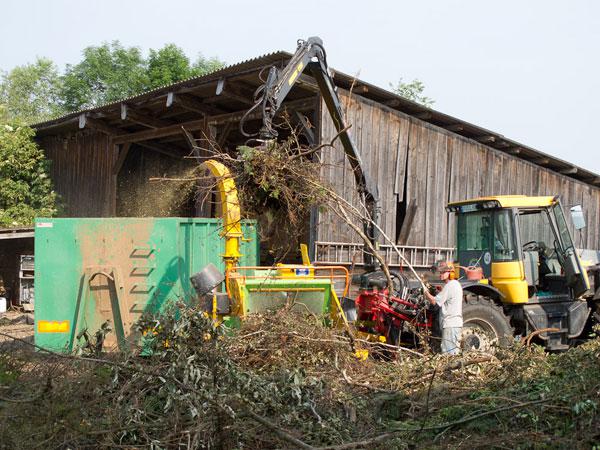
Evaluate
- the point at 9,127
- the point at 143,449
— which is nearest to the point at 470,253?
the point at 143,449

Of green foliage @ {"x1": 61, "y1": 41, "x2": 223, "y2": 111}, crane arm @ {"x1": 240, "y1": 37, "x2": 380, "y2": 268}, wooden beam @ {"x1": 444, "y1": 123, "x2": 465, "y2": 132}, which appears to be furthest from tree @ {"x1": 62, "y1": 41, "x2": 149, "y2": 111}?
crane arm @ {"x1": 240, "y1": 37, "x2": 380, "y2": 268}

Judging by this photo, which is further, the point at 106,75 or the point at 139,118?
the point at 106,75

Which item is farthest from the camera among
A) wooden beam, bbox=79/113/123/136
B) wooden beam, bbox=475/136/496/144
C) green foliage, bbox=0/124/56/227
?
green foliage, bbox=0/124/56/227

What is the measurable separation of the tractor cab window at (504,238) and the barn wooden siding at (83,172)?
12.4 m

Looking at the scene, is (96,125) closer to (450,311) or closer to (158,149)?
(158,149)

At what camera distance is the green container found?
8.33m

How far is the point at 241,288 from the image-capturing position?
7.32 metres

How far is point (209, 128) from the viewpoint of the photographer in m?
15.8

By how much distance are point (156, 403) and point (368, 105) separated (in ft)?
34.1

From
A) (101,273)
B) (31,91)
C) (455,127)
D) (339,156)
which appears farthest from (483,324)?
(31,91)

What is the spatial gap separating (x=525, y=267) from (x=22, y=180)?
15.9 metres

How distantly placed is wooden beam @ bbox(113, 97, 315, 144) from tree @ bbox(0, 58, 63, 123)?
3020cm

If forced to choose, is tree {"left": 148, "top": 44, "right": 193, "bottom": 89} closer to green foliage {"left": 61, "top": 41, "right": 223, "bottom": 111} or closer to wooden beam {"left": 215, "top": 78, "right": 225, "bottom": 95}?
green foliage {"left": 61, "top": 41, "right": 223, "bottom": 111}

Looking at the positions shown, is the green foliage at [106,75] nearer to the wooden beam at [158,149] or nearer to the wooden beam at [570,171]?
the wooden beam at [158,149]
